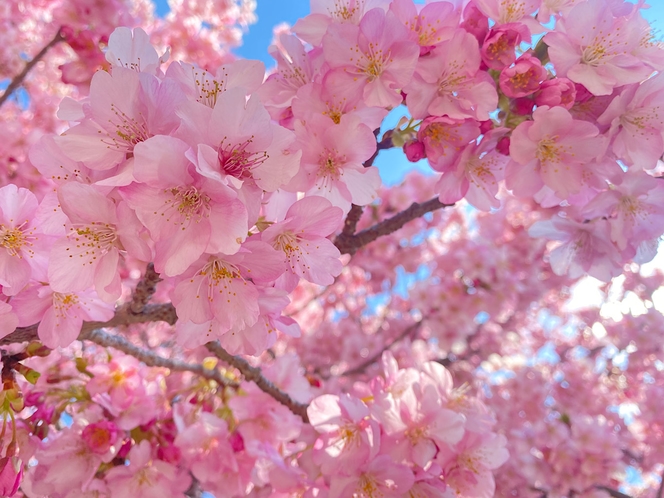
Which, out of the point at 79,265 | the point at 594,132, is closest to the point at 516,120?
the point at 594,132

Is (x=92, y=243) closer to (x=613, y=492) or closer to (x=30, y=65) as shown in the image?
(x=30, y=65)

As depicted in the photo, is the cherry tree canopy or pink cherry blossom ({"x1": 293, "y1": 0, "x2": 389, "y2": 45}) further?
pink cherry blossom ({"x1": 293, "y1": 0, "x2": 389, "y2": 45})

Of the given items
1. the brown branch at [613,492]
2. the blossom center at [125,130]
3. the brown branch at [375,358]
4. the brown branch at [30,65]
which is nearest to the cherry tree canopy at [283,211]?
the blossom center at [125,130]

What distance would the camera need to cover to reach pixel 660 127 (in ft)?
3.90

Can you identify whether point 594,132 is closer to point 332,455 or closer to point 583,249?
point 583,249

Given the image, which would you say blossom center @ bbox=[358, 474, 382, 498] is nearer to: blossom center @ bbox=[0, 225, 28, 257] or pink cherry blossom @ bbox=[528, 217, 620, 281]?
pink cherry blossom @ bbox=[528, 217, 620, 281]

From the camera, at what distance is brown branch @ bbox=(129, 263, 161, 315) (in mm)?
1124

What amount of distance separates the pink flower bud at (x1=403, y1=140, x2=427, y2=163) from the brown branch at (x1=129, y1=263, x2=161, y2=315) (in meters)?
0.71

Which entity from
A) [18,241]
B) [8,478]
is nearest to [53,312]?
[18,241]

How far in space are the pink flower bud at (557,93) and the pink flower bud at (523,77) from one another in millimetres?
21

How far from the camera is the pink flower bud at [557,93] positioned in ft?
3.66

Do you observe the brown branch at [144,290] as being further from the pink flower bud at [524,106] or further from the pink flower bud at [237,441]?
the pink flower bud at [524,106]

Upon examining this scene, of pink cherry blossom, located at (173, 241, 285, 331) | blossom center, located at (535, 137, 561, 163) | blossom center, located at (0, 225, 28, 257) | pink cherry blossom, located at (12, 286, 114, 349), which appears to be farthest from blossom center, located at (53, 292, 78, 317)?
blossom center, located at (535, 137, 561, 163)

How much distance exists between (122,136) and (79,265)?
0.88 ft
